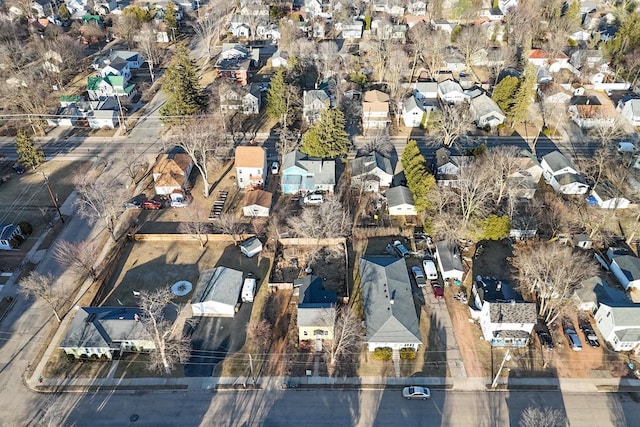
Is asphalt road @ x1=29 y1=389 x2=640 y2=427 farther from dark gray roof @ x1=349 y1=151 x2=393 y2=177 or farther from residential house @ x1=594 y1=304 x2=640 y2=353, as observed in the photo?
dark gray roof @ x1=349 y1=151 x2=393 y2=177

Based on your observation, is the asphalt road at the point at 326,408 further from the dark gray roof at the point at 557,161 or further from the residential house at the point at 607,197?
the dark gray roof at the point at 557,161

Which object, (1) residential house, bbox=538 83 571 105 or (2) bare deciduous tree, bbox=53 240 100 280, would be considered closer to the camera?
(2) bare deciduous tree, bbox=53 240 100 280

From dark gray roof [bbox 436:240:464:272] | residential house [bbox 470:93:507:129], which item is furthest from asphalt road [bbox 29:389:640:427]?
residential house [bbox 470:93:507:129]

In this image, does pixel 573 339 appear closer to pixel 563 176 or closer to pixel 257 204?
pixel 563 176

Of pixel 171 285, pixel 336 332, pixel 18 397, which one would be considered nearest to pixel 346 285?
pixel 336 332

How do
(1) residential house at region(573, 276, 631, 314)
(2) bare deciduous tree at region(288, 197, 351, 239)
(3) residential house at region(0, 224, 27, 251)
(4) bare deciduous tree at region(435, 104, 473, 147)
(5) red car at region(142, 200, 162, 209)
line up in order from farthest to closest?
(4) bare deciduous tree at region(435, 104, 473, 147)
(5) red car at region(142, 200, 162, 209)
(2) bare deciduous tree at region(288, 197, 351, 239)
(3) residential house at region(0, 224, 27, 251)
(1) residential house at region(573, 276, 631, 314)

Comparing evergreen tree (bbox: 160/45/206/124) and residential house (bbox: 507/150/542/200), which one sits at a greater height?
evergreen tree (bbox: 160/45/206/124)

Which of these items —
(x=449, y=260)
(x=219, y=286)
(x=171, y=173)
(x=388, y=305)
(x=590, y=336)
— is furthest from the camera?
(x=171, y=173)

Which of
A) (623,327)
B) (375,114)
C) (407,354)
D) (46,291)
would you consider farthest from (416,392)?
(375,114)
